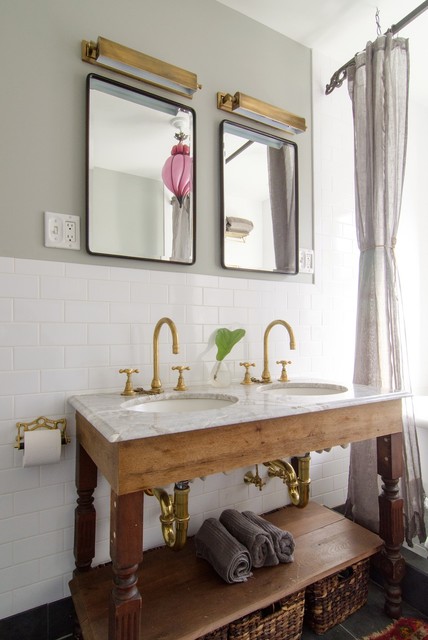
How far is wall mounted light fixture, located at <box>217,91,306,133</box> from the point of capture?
5.48ft

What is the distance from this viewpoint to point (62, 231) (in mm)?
1312

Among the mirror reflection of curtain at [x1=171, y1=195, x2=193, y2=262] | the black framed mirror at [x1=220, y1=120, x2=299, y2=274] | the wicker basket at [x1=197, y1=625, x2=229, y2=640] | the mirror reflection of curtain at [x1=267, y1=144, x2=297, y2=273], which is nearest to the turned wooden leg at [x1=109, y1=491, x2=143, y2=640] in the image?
the wicker basket at [x1=197, y1=625, x2=229, y2=640]

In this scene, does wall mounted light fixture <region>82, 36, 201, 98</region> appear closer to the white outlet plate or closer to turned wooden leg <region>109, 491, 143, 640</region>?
the white outlet plate

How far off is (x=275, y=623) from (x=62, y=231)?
4.90 ft

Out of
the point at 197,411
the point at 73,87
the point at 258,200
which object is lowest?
the point at 197,411

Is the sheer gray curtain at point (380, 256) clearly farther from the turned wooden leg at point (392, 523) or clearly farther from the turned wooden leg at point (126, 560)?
the turned wooden leg at point (126, 560)

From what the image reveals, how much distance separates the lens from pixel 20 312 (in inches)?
48.8

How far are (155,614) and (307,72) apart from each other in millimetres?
2454

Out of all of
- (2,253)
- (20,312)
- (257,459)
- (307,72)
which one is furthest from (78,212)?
(307,72)

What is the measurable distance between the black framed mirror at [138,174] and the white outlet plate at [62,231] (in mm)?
45

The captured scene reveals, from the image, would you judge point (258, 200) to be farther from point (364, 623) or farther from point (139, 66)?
point (364, 623)

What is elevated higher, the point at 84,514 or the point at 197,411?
the point at 197,411

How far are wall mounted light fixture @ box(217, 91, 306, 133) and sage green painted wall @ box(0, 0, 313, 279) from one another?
46mm

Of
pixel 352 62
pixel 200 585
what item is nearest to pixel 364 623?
pixel 200 585
